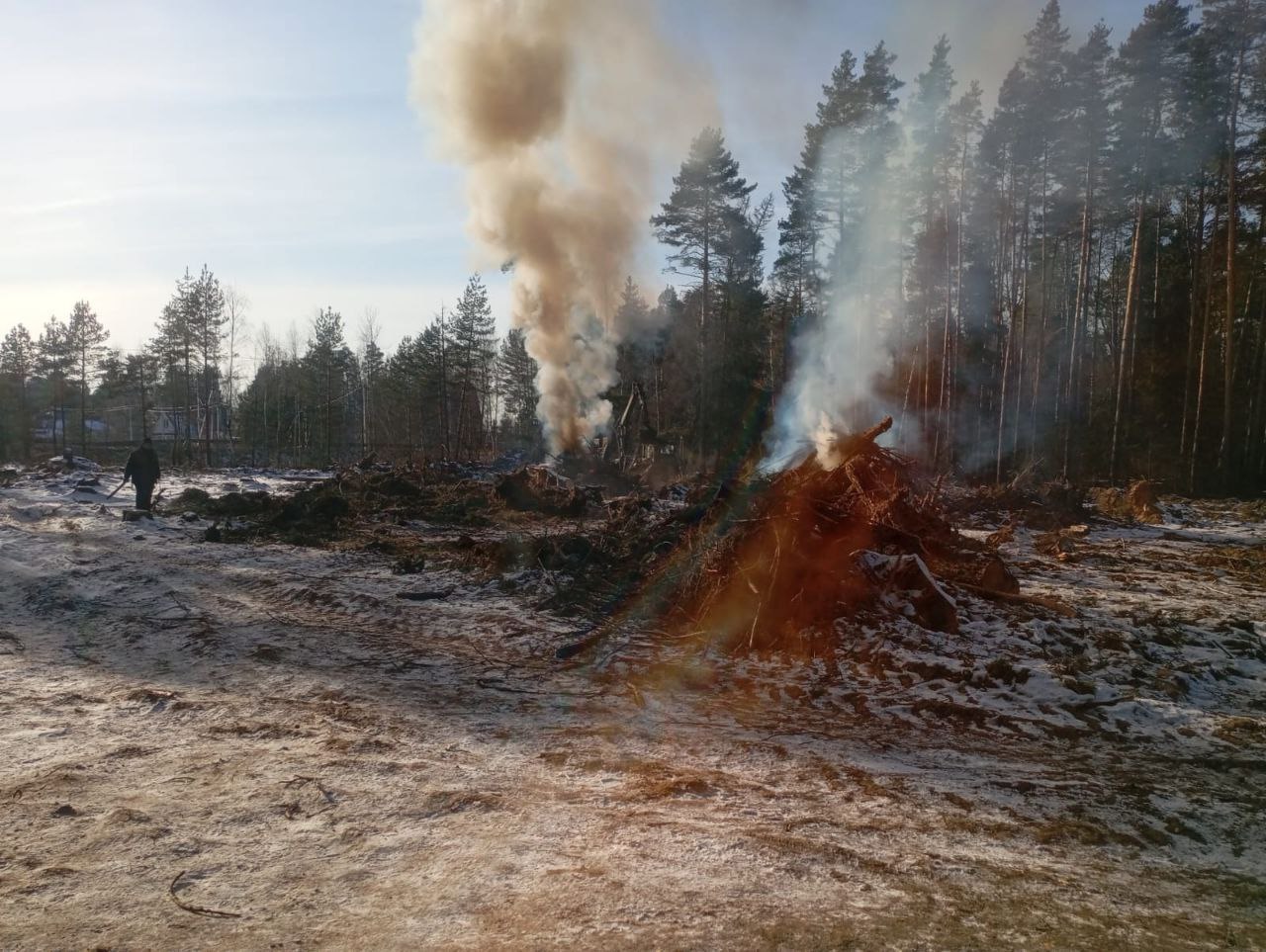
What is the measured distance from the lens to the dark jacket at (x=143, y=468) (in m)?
15.2

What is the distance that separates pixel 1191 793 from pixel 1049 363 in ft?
111

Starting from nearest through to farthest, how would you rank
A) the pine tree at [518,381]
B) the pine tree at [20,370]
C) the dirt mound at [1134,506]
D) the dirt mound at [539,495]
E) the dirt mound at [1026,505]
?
the dirt mound at [1026,505] → the dirt mound at [1134,506] → the dirt mound at [539,495] → the pine tree at [20,370] → the pine tree at [518,381]

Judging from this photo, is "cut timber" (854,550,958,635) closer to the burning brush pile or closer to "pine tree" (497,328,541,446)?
the burning brush pile

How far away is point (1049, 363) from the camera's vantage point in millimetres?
33438

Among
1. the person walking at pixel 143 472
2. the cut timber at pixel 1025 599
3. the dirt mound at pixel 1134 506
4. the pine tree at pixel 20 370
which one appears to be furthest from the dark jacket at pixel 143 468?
the pine tree at pixel 20 370

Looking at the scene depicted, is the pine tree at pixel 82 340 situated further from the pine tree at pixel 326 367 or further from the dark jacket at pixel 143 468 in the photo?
A: the dark jacket at pixel 143 468

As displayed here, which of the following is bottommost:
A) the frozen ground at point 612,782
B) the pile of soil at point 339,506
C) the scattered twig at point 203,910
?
the frozen ground at point 612,782

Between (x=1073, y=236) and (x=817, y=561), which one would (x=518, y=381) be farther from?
(x=817, y=561)

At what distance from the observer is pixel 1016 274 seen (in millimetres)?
29859

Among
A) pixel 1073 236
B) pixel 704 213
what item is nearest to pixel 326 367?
pixel 704 213

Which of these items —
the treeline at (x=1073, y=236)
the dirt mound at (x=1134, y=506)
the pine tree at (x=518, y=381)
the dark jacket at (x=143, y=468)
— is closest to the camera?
the dark jacket at (x=143, y=468)

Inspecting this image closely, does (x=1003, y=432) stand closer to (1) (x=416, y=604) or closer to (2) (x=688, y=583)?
(2) (x=688, y=583)

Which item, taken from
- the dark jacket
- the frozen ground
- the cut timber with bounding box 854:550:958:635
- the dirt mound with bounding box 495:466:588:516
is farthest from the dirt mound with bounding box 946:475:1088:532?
the dark jacket

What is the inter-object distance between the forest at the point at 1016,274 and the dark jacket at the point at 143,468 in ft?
47.5
